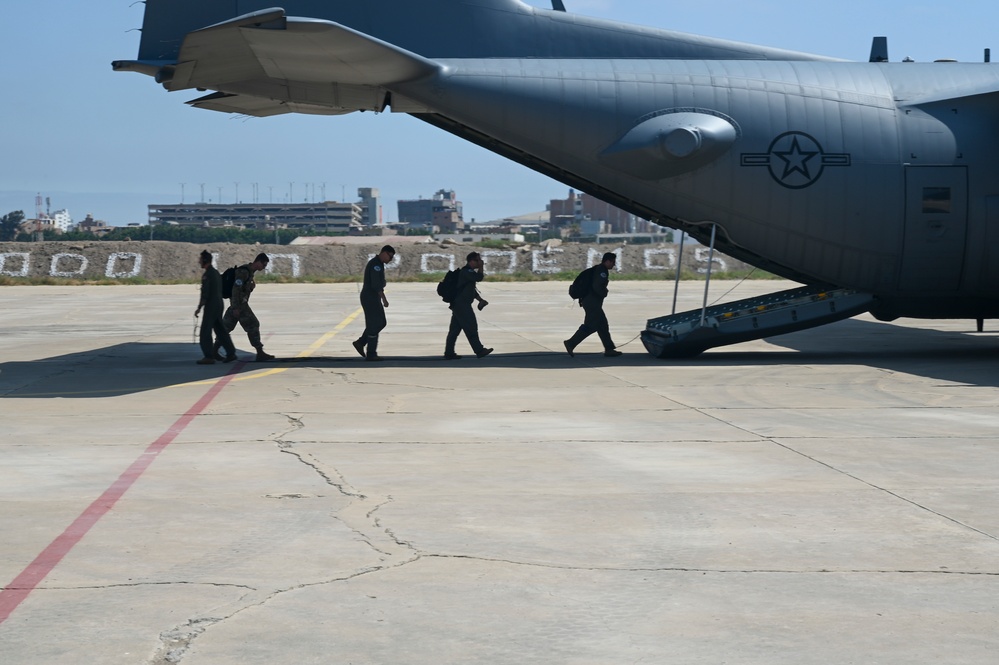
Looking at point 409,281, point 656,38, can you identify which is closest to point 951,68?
point 656,38

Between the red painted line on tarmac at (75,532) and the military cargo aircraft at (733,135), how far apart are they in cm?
856

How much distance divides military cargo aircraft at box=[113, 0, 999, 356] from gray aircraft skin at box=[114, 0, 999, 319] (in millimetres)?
25

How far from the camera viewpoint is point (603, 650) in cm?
539

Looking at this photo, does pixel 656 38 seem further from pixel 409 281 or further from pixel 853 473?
pixel 409 281

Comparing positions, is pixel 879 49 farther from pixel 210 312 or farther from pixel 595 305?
pixel 210 312

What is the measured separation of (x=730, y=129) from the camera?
1881 cm

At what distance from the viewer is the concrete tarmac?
5609 mm

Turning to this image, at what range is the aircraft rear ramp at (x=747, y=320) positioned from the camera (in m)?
19.2

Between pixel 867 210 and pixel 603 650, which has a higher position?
pixel 867 210

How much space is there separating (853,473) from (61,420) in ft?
28.3

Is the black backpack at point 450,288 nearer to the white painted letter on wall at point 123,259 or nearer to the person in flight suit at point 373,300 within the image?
the person in flight suit at point 373,300

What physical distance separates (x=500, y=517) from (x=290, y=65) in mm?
10949

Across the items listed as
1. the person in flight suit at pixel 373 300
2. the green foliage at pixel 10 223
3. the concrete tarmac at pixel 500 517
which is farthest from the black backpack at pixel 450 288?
the green foliage at pixel 10 223

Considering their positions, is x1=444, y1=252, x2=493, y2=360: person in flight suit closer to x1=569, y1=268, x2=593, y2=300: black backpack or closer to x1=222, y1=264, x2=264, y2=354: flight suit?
x1=569, y1=268, x2=593, y2=300: black backpack
